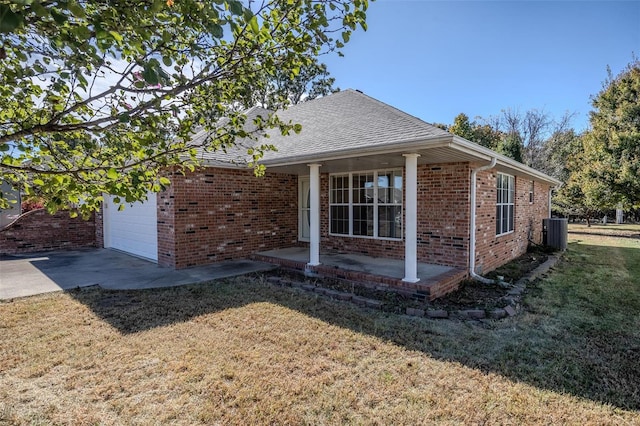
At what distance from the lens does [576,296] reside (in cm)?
680

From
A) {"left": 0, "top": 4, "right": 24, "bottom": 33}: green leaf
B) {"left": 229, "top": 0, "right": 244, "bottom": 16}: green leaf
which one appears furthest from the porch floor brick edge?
{"left": 0, "top": 4, "right": 24, "bottom": 33}: green leaf

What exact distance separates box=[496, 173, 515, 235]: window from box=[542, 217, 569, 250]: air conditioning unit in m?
3.66

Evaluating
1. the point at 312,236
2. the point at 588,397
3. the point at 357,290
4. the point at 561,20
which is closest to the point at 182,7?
the point at 588,397

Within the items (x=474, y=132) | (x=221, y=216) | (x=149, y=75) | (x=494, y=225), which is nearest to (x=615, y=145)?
(x=474, y=132)

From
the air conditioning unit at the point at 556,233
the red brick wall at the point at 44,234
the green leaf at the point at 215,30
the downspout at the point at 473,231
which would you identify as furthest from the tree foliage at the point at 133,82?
the air conditioning unit at the point at 556,233

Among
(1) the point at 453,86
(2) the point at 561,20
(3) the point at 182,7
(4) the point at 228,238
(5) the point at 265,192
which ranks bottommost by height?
(4) the point at 228,238

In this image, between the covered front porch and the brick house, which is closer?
the covered front porch

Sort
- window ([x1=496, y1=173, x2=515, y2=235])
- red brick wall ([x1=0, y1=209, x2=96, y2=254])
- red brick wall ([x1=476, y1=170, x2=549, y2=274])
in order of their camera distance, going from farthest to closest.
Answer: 1. red brick wall ([x1=0, y1=209, x2=96, y2=254])
2. window ([x1=496, y1=173, x2=515, y2=235])
3. red brick wall ([x1=476, y1=170, x2=549, y2=274])

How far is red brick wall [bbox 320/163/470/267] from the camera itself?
768 cm

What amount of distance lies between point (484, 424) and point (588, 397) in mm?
1288

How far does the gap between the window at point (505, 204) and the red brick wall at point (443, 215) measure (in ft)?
8.04

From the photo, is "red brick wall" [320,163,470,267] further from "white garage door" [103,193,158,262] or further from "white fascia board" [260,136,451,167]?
"white garage door" [103,193,158,262]

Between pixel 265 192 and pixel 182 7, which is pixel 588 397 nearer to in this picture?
pixel 182 7

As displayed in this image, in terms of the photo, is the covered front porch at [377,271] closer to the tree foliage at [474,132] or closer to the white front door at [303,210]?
the white front door at [303,210]
